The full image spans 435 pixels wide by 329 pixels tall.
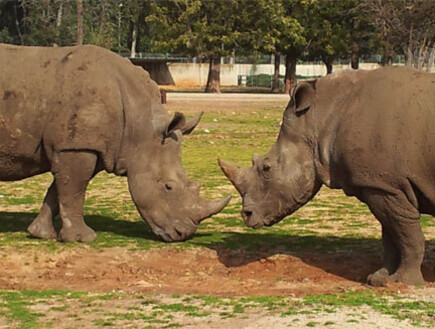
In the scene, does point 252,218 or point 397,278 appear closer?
point 397,278

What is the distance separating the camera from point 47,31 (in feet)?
220

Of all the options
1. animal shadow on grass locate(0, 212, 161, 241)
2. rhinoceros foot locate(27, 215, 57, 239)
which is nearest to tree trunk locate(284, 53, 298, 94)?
animal shadow on grass locate(0, 212, 161, 241)

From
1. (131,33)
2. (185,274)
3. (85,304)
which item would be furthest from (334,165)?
(131,33)

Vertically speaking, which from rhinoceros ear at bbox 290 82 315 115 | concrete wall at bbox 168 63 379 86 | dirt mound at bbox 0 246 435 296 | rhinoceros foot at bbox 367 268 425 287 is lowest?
concrete wall at bbox 168 63 379 86

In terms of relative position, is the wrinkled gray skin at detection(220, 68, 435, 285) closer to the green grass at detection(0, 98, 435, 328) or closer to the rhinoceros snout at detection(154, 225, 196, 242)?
the green grass at detection(0, 98, 435, 328)

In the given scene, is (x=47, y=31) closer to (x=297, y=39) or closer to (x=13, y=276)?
(x=297, y=39)

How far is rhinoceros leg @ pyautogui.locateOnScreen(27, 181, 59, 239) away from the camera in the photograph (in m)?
12.3

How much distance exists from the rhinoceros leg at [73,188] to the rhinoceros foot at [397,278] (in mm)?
3928

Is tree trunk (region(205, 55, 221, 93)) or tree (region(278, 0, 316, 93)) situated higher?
tree (region(278, 0, 316, 93))

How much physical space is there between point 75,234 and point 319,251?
3.02m

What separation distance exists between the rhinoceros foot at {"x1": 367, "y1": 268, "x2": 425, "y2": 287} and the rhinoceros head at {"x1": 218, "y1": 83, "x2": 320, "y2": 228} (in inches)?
42.7

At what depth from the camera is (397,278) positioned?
31.2ft

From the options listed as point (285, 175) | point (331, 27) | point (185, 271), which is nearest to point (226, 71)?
point (331, 27)

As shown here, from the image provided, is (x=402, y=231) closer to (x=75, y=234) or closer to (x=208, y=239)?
(x=208, y=239)
